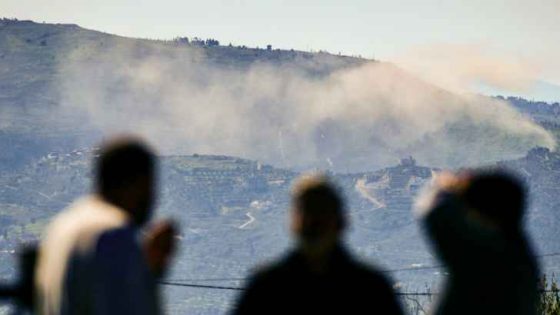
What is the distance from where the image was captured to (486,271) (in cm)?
1062

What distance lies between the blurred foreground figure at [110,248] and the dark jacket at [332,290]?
0.70m

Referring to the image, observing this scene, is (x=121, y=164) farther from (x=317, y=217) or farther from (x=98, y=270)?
(x=317, y=217)

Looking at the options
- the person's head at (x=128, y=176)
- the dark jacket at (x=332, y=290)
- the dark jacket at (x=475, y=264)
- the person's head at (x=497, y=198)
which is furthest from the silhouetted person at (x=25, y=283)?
the person's head at (x=497, y=198)

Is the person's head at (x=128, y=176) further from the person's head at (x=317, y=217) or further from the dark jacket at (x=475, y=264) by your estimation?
the dark jacket at (x=475, y=264)

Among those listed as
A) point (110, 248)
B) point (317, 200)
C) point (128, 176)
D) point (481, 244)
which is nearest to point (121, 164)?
point (128, 176)

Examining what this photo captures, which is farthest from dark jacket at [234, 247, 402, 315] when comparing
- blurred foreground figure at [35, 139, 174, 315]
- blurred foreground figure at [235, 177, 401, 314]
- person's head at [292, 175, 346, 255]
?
blurred foreground figure at [35, 139, 174, 315]

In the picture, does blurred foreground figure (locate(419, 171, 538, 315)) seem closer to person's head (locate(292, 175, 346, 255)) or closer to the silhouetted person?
person's head (locate(292, 175, 346, 255))

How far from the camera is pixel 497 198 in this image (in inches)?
422

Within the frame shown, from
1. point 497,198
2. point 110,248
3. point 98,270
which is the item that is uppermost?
point 497,198

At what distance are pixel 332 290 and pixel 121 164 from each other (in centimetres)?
135

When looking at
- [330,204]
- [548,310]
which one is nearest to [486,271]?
[330,204]

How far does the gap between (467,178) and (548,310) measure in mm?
52657

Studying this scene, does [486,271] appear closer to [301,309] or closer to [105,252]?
[301,309]

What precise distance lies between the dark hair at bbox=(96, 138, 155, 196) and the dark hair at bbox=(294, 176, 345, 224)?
0.83 m
